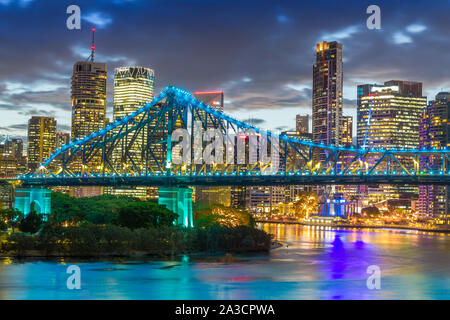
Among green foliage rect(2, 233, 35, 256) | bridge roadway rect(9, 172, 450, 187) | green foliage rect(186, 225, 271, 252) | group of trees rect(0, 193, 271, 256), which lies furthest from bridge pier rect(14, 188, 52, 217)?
green foliage rect(186, 225, 271, 252)

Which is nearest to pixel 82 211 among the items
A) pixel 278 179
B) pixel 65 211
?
pixel 65 211

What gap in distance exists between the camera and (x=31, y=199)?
323 feet

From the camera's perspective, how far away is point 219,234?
76.9 m

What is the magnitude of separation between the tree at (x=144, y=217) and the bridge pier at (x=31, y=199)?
23944 millimetres

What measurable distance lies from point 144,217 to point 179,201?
8.97 m

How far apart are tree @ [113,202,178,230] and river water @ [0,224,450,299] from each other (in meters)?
8.12

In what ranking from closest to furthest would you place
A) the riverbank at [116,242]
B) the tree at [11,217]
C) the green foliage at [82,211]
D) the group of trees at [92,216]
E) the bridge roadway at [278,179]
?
the riverbank at [116,242], the group of trees at [92,216], the bridge roadway at [278,179], the tree at [11,217], the green foliage at [82,211]

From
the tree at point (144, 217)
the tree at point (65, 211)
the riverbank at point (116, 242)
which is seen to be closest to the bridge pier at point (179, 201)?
the tree at point (144, 217)

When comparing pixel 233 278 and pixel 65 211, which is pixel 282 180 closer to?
pixel 233 278

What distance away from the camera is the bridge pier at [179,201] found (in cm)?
8356

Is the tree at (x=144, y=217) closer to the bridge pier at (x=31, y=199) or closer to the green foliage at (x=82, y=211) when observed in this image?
the green foliage at (x=82, y=211)

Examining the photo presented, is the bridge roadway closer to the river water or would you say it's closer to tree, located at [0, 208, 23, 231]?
the river water
